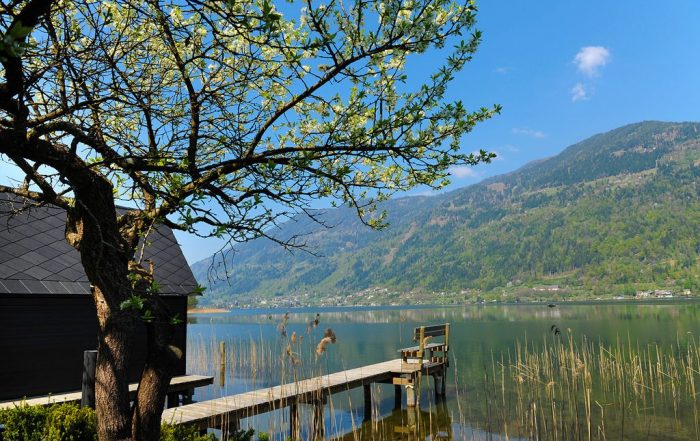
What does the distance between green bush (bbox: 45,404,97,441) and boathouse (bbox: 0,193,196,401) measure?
4.64 meters

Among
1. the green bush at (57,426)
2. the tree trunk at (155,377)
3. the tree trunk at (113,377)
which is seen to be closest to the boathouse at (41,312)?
the green bush at (57,426)

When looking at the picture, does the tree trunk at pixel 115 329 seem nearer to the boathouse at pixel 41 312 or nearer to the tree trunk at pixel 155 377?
the tree trunk at pixel 155 377

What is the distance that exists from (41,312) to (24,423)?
6873mm

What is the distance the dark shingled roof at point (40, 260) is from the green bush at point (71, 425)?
4.56 meters

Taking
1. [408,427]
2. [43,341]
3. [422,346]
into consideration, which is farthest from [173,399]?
[422,346]

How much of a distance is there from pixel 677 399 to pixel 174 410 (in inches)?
678

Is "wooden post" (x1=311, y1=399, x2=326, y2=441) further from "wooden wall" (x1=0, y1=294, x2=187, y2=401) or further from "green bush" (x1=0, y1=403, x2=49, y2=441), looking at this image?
"wooden wall" (x1=0, y1=294, x2=187, y2=401)

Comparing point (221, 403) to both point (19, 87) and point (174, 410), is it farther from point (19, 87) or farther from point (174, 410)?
point (19, 87)

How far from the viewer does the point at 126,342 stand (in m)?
5.24

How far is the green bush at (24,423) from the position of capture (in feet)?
22.9

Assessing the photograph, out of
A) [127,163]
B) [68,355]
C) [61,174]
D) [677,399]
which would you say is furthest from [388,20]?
[677,399]

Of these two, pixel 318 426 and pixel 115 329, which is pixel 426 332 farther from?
pixel 115 329

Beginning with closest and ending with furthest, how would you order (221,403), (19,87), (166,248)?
(19,87) → (221,403) → (166,248)

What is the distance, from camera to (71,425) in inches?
267
